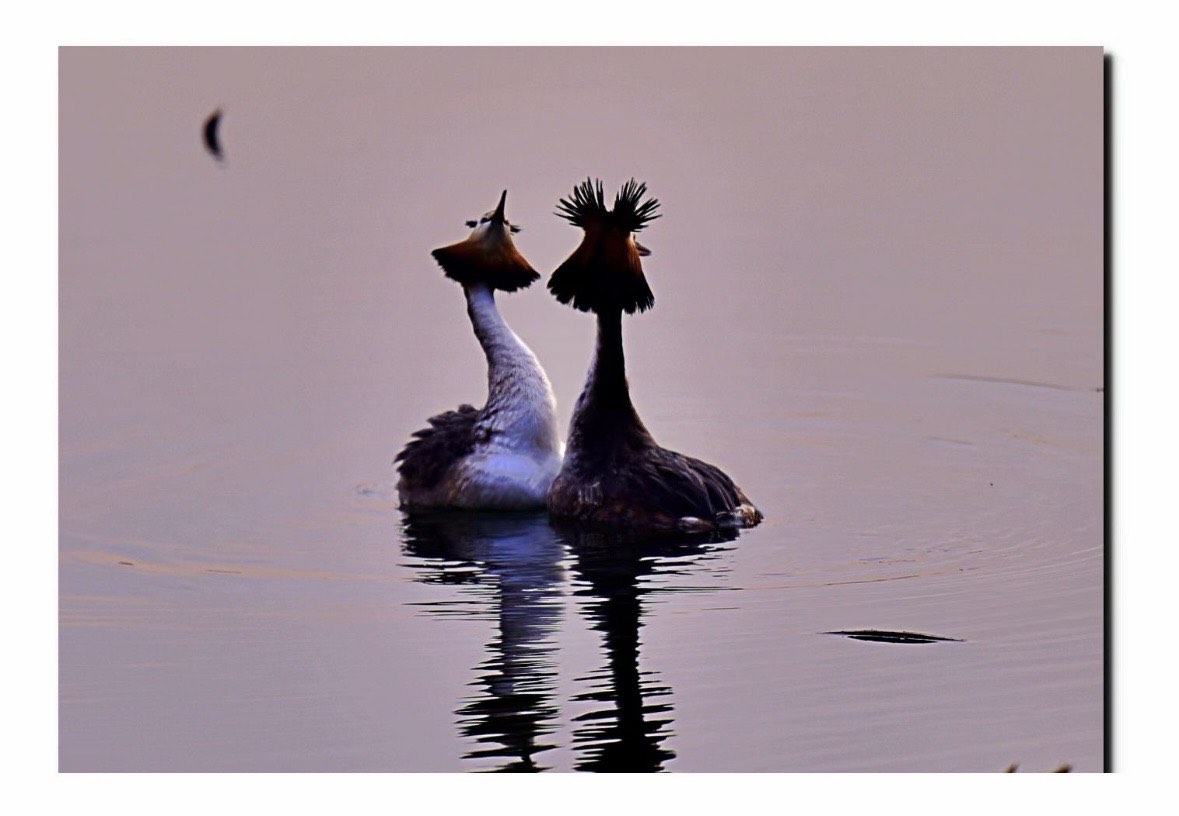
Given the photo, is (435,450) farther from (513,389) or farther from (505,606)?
(505,606)

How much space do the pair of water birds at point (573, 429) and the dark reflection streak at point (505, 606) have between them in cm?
18

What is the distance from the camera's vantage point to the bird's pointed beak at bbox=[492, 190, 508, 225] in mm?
9656

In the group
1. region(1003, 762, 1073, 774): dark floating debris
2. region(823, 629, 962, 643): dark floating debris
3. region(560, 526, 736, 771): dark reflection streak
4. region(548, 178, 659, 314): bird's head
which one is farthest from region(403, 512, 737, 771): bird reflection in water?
region(1003, 762, 1073, 774): dark floating debris

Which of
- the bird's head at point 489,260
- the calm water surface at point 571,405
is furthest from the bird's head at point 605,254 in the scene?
the bird's head at point 489,260

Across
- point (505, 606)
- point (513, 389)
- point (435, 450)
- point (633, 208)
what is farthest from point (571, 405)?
point (505, 606)

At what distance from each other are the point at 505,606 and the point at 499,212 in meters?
1.78

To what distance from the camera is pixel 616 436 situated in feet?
32.4

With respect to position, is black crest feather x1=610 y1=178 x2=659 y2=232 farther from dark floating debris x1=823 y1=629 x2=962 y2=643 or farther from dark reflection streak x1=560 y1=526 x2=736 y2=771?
dark floating debris x1=823 y1=629 x2=962 y2=643

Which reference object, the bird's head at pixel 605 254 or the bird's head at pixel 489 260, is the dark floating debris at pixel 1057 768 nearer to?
the bird's head at pixel 605 254

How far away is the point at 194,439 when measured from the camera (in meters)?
10.5
